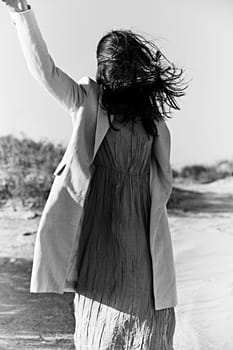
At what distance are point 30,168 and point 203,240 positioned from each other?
882 millimetres

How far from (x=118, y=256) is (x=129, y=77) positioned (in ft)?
1.46

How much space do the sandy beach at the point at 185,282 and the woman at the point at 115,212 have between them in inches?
47.1

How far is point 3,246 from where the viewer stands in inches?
114

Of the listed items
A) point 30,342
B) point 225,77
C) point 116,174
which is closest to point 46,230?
point 116,174

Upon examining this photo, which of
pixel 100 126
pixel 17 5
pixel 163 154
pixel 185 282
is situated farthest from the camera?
pixel 185 282

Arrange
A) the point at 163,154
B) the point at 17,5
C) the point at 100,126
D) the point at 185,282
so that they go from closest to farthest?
1. the point at 17,5
2. the point at 100,126
3. the point at 163,154
4. the point at 185,282

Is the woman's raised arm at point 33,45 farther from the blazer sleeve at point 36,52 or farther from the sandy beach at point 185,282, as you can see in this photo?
the sandy beach at point 185,282

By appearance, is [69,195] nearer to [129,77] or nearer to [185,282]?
[129,77]

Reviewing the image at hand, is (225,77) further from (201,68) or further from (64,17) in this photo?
(64,17)

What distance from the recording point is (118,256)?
1573mm

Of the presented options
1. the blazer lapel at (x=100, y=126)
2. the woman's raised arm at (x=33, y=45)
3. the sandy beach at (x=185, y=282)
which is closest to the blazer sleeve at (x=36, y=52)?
the woman's raised arm at (x=33, y=45)

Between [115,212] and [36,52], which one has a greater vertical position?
[36,52]

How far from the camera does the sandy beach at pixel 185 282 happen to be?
2.77m

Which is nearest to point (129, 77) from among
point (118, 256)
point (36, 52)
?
point (36, 52)
